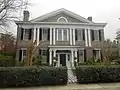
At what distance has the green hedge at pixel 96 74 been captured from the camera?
1092 cm

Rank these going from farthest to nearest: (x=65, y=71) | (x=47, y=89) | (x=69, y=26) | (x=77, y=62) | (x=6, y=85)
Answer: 1. (x=69, y=26)
2. (x=77, y=62)
3. (x=65, y=71)
4. (x=6, y=85)
5. (x=47, y=89)

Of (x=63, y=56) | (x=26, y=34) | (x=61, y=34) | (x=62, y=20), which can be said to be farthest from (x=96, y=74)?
(x=26, y=34)

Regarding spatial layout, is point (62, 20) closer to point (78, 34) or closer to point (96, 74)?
point (78, 34)

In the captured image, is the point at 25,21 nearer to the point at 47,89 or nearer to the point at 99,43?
the point at 99,43

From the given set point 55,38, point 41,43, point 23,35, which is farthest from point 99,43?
point 23,35

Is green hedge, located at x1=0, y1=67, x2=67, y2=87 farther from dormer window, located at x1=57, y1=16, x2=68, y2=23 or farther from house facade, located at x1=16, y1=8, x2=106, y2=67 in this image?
dormer window, located at x1=57, y1=16, x2=68, y2=23

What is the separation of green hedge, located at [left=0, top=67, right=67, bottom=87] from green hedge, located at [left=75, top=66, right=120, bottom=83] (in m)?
1.27

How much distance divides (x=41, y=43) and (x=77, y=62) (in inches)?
244

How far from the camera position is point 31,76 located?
399 inches

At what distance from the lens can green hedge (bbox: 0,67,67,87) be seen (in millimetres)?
9931

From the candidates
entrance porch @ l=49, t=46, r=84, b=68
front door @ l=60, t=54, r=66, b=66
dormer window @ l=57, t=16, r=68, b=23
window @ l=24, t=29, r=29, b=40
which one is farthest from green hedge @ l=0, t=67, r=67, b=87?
dormer window @ l=57, t=16, r=68, b=23

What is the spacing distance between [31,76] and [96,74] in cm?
482

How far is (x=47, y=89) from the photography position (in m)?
9.24

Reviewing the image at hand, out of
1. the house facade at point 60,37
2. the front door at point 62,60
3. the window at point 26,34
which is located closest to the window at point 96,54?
the house facade at point 60,37
